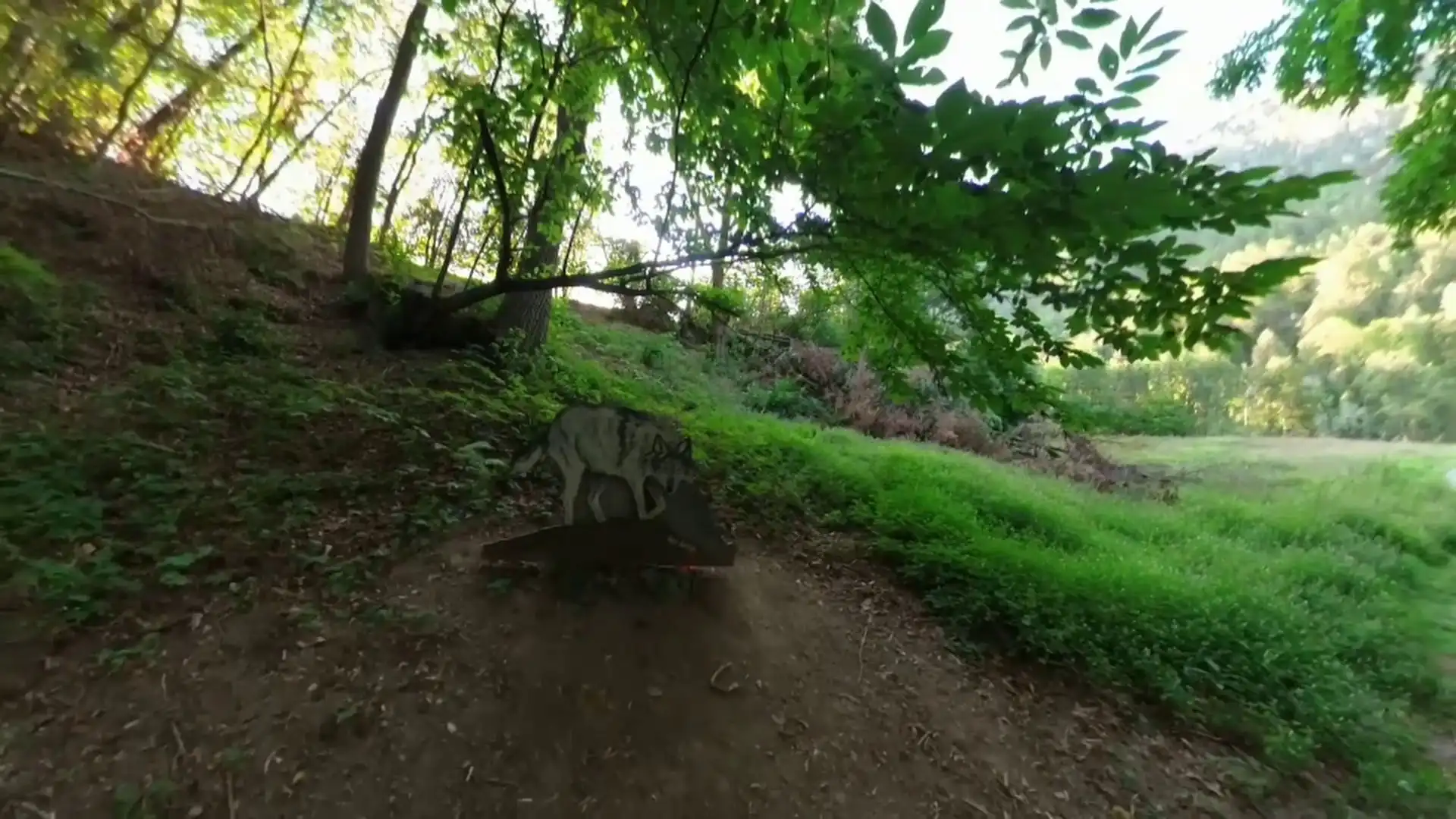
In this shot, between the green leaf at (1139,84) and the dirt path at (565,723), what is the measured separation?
2797 mm

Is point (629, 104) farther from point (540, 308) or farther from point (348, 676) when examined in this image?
point (348, 676)

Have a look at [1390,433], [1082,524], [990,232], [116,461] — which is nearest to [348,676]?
[116,461]

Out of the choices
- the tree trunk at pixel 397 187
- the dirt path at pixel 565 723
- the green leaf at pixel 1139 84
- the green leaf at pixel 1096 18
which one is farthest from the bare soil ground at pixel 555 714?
the tree trunk at pixel 397 187

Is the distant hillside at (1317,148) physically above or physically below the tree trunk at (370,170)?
above

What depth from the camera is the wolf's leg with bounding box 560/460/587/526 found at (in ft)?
11.7

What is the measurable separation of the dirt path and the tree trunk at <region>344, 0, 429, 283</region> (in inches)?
181

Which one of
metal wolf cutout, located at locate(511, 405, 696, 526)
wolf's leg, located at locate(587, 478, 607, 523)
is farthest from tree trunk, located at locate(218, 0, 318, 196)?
wolf's leg, located at locate(587, 478, 607, 523)

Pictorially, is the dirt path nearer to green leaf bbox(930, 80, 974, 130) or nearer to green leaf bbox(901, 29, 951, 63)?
green leaf bbox(930, 80, 974, 130)

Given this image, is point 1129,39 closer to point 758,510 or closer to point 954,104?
point 954,104

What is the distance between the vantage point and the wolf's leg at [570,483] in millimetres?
3580

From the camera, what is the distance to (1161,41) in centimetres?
231

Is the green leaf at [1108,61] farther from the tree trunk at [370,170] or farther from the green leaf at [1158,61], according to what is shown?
the tree trunk at [370,170]

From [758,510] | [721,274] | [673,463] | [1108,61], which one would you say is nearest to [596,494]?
[673,463]

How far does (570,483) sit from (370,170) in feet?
16.0
